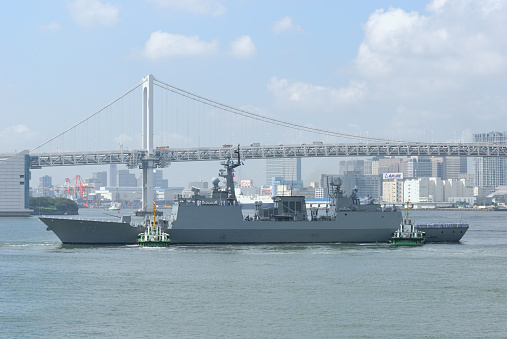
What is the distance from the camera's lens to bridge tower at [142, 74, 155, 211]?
10425 centimetres

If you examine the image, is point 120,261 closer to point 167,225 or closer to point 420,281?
point 167,225

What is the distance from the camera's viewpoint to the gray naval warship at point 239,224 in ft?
139

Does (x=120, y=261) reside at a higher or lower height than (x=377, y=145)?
lower

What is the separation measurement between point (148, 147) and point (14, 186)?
1938 cm

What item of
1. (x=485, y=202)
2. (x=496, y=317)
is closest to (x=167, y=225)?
(x=496, y=317)

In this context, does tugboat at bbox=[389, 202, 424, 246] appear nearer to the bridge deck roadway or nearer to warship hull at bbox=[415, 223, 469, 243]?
warship hull at bbox=[415, 223, 469, 243]

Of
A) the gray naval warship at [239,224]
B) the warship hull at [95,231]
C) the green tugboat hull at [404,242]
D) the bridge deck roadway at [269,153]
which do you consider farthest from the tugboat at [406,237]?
the bridge deck roadway at [269,153]

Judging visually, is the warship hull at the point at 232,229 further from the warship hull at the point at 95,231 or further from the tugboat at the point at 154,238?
the tugboat at the point at 154,238

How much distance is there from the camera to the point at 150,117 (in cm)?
10556

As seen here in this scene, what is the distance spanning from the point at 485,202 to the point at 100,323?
184 meters

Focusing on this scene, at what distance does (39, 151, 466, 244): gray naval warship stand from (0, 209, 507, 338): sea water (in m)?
2.04

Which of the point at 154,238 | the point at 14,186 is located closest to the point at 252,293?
the point at 154,238

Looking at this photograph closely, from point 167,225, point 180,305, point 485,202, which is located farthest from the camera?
point 485,202

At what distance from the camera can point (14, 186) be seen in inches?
3703
